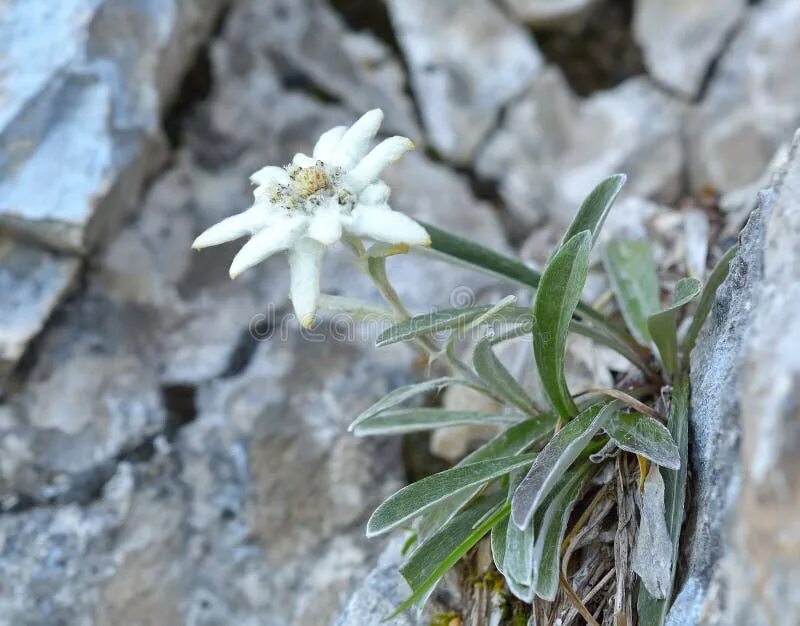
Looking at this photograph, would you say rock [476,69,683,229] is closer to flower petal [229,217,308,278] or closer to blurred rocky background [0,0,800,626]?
blurred rocky background [0,0,800,626]

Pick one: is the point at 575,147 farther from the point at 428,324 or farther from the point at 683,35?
the point at 428,324

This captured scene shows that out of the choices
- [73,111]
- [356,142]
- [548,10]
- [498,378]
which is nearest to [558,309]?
[498,378]

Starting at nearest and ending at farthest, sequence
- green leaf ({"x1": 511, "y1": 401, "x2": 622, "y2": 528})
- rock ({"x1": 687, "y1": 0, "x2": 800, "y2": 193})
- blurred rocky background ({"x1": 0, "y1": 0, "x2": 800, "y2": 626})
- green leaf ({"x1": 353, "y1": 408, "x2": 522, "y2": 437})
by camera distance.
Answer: green leaf ({"x1": 511, "y1": 401, "x2": 622, "y2": 528}), green leaf ({"x1": 353, "y1": 408, "x2": 522, "y2": 437}), blurred rocky background ({"x1": 0, "y1": 0, "x2": 800, "y2": 626}), rock ({"x1": 687, "y1": 0, "x2": 800, "y2": 193})

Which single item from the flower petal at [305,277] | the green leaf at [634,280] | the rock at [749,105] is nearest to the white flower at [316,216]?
the flower petal at [305,277]

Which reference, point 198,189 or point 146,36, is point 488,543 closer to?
point 198,189

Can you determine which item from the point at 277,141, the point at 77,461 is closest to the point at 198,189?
the point at 277,141

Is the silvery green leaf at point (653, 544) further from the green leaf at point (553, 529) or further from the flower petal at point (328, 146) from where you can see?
the flower petal at point (328, 146)

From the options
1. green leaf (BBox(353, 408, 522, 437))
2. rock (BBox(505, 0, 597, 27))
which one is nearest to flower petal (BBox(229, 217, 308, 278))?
green leaf (BBox(353, 408, 522, 437))
